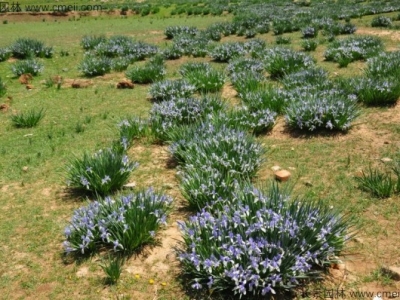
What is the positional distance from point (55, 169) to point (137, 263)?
3080 mm

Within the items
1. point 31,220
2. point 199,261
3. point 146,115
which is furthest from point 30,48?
point 199,261

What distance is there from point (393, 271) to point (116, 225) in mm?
2699

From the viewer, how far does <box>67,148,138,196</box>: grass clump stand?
546 cm

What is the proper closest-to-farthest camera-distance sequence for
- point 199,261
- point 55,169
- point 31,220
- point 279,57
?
1. point 199,261
2. point 31,220
3. point 55,169
4. point 279,57

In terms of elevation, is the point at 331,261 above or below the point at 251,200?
below

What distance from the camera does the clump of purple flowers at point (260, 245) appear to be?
3424 millimetres

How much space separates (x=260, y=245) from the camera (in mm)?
3488

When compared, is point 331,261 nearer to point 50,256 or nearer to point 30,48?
point 50,256

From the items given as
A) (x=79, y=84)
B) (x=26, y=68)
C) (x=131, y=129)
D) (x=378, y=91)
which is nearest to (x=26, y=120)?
(x=131, y=129)

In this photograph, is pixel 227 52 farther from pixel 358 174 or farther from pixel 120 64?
pixel 358 174

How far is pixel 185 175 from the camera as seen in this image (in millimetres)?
5621

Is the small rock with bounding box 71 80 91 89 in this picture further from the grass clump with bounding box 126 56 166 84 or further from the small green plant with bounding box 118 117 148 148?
the small green plant with bounding box 118 117 148 148

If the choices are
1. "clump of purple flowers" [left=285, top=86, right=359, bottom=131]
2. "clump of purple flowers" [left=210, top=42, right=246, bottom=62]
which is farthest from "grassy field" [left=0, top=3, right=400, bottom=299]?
"clump of purple flowers" [left=210, top=42, right=246, bottom=62]

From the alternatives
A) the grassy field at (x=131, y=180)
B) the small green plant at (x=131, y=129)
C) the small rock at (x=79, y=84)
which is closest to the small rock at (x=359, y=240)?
the grassy field at (x=131, y=180)
